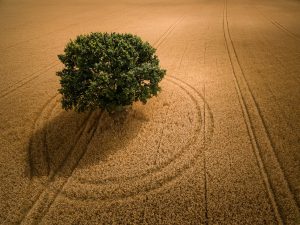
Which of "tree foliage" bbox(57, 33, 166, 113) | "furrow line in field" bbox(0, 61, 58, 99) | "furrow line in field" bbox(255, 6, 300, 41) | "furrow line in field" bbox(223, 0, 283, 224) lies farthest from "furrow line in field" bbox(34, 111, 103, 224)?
"furrow line in field" bbox(255, 6, 300, 41)

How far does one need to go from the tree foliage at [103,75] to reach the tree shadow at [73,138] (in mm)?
586

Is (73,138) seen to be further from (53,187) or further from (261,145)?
(261,145)

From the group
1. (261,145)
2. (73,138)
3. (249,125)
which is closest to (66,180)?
(73,138)

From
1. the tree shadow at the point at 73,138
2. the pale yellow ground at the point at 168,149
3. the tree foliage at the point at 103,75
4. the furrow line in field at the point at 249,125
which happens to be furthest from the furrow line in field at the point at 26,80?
the furrow line in field at the point at 249,125

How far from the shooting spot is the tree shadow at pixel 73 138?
3914 millimetres

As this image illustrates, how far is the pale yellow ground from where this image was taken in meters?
3.19

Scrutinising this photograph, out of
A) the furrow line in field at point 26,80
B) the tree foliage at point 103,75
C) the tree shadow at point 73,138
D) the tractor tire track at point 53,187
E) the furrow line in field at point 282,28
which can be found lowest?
the tractor tire track at point 53,187

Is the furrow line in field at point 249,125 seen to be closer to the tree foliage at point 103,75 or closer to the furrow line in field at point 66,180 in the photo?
the tree foliage at point 103,75

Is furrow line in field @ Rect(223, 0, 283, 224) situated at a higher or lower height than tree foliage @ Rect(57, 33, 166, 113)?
lower

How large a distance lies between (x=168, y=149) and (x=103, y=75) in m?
1.95

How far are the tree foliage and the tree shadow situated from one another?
59 cm

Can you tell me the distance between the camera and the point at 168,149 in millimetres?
4152

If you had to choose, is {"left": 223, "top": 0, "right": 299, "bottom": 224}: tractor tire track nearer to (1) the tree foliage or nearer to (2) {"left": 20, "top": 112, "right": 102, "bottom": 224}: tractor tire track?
(1) the tree foliage

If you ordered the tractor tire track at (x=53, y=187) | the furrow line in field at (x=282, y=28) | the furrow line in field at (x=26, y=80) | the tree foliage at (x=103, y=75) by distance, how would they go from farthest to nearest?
the furrow line in field at (x=282, y=28) → the furrow line in field at (x=26, y=80) → the tree foliage at (x=103, y=75) → the tractor tire track at (x=53, y=187)
